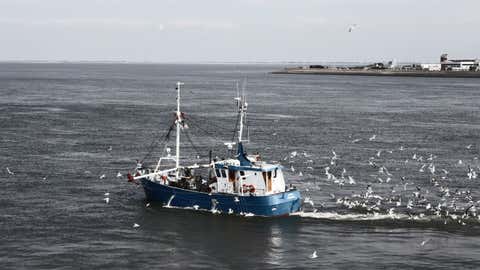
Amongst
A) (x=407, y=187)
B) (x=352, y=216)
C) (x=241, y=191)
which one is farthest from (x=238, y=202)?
(x=407, y=187)

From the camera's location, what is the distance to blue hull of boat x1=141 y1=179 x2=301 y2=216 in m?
44.2

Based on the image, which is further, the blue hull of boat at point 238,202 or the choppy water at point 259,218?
the blue hull of boat at point 238,202

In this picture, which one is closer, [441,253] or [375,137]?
[441,253]

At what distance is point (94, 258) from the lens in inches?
1443

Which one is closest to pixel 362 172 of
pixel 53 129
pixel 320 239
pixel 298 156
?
pixel 298 156

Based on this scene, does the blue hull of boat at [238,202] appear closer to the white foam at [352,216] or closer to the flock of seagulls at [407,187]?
the white foam at [352,216]

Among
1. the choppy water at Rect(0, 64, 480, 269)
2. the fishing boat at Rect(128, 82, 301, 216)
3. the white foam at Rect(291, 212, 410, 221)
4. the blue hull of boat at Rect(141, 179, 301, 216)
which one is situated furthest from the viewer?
the white foam at Rect(291, 212, 410, 221)

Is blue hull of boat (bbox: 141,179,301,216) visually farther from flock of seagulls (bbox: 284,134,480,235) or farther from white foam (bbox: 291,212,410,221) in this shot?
flock of seagulls (bbox: 284,134,480,235)

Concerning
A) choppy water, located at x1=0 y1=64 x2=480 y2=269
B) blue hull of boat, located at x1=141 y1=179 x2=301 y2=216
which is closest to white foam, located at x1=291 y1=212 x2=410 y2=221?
choppy water, located at x1=0 y1=64 x2=480 y2=269

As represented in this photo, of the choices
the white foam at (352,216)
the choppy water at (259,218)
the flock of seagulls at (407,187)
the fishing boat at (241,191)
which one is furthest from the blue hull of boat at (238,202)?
the flock of seagulls at (407,187)

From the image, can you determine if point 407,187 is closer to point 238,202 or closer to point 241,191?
point 241,191

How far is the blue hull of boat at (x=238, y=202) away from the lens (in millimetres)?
44219

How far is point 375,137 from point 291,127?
42.7ft

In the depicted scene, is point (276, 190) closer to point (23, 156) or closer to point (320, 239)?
point (320, 239)
